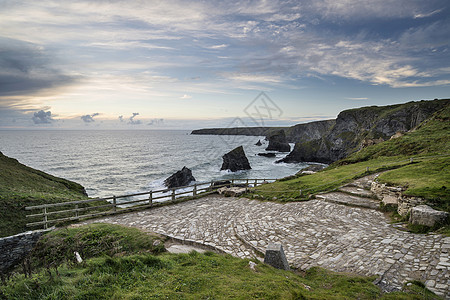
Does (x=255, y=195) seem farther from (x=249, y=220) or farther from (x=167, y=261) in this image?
(x=167, y=261)

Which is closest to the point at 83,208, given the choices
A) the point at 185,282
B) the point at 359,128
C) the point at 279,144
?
the point at 185,282

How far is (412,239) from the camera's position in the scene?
803 centimetres

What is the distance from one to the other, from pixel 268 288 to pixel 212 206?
11.1 metres

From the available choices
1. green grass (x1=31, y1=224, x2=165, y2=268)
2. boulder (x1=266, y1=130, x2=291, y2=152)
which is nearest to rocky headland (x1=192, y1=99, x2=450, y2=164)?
boulder (x1=266, y1=130, x2=291, y2=152)

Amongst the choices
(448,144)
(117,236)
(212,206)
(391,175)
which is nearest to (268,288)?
(117,236)

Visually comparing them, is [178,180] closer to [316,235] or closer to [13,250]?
[13,250]

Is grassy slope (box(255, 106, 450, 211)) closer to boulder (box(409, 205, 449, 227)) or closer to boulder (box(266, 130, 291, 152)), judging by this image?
boulder (box(409, 205, 449, 227))

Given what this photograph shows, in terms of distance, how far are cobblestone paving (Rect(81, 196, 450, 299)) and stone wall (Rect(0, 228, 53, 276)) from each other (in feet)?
9.66

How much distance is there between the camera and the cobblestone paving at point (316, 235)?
6.47 m

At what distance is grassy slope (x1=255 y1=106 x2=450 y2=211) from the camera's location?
36.7ft

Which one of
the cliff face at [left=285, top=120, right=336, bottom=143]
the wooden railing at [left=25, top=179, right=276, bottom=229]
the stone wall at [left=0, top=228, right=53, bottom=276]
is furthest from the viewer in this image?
the cliff face at [left=285, top=120, right=336, bottom=143]

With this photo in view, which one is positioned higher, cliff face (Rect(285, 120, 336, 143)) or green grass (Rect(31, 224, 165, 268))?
cliff face (Rect(285, 120, 336, 143))

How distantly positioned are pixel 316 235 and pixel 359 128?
80049 mm

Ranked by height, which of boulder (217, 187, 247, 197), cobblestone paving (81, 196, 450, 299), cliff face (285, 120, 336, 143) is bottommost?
boulder (217, 187, 247, 197)
